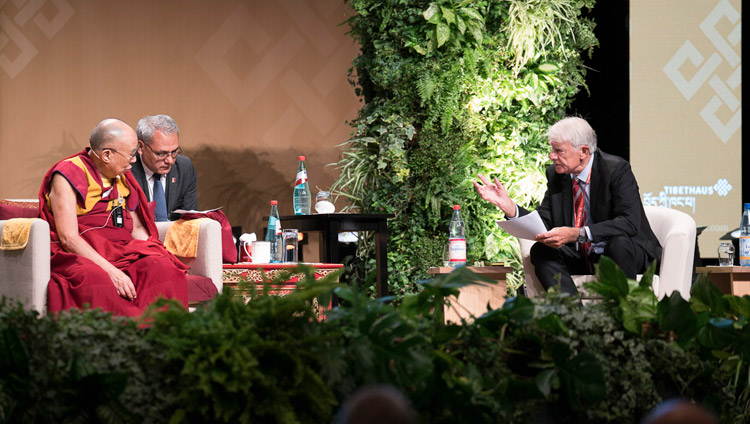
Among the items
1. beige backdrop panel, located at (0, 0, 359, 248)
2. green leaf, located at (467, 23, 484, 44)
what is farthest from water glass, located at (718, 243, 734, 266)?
beige backdrop panel, located at (0, 0, 359, 248)

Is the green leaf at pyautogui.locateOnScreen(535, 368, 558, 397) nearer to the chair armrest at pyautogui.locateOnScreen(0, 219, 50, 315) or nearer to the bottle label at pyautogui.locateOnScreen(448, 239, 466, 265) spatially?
the chair armrest at pyautogui.locateOnScreen(0, 219, 50, 315)

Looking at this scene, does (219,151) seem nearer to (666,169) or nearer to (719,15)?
(666,169)

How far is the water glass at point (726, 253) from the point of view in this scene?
14.6 feet

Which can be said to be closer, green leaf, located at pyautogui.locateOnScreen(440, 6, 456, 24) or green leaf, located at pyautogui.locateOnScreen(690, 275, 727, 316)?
green leaf, located at pyautogui.locateOnScreen(690, 275, 727, 316)

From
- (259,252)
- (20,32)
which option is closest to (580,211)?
(259,252)

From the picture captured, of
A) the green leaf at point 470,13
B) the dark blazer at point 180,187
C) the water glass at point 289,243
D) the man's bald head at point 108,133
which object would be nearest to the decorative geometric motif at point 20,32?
the dark blazer at point 180,187

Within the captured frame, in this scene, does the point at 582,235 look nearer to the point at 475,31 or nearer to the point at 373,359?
the point at 475,31

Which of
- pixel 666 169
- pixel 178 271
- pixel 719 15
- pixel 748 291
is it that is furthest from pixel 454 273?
pixel 719 15

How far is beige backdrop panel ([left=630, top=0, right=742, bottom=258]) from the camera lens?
551 cm

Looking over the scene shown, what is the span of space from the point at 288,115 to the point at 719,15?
3.30 meters

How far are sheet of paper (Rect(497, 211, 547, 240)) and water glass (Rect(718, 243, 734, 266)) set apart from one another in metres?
1.71

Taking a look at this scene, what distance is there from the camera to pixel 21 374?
104 cm

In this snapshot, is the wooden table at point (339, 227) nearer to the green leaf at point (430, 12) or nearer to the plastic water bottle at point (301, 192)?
the plastic water bottle at point (301, 192)

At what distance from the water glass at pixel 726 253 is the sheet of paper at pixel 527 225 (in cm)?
171
